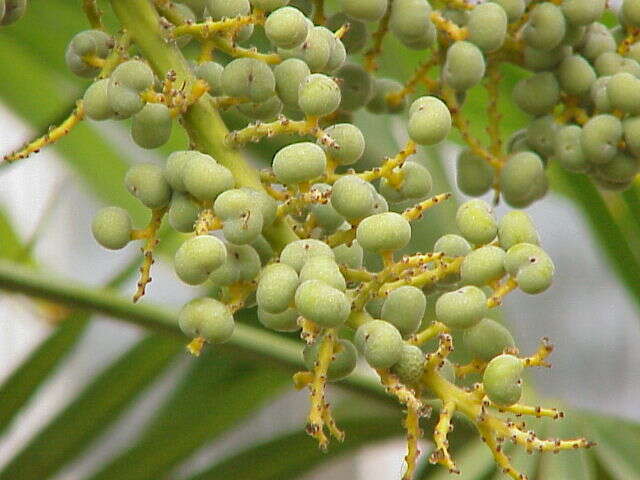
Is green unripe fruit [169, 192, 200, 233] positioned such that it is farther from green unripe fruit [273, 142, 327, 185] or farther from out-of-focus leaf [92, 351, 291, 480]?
out-of-focus leaf [92, 351, 291, 480]

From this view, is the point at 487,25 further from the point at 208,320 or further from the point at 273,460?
the point at 273,460

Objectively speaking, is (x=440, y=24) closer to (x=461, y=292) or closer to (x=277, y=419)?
(x=461, y=292)

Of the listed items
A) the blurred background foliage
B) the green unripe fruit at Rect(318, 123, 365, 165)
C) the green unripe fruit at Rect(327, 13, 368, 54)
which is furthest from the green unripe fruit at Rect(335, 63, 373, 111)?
the blurred background foliage

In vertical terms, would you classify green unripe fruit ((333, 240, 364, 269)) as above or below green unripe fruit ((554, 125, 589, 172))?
below

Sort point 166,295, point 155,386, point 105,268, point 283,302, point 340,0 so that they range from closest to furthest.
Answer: point 283,302 < point 340,0 < point 155,386 < point 166,295 < point 105,268

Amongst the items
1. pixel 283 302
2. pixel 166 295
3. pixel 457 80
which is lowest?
pixel 283 302

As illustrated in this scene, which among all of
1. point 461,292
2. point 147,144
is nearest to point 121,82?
point 147,144

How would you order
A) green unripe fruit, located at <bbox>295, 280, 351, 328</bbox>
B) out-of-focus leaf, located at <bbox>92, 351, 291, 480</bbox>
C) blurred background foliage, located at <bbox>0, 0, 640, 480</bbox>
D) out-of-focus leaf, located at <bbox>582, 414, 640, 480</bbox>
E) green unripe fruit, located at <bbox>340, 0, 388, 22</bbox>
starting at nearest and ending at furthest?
green unripe fruit, located at <bbox>295, 280, 351, 328</bbox> < green unripe fruit, located at <bbox>340, 0, 388, 22</bbox> < out-of-focus leaf, located at <bbox>582, 414, 640, 480</bbox> < blurred background foliage, located at <bbox>0, 0, 640, 480</bbox> < out-of-focus leaf, located at <bbox>92, 351, 291, 480</bbox>
